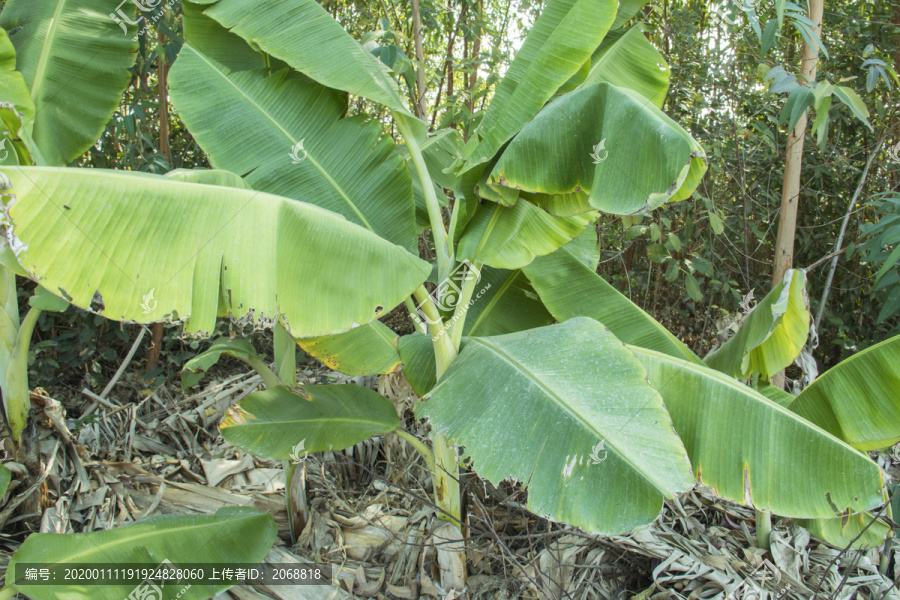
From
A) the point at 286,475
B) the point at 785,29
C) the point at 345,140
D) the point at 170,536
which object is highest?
the point at 785,29

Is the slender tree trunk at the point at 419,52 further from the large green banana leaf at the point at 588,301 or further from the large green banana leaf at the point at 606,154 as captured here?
the large green banana leaf at the point at 606,154

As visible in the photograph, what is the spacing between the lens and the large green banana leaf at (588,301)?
8.13 ft

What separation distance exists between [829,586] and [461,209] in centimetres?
209

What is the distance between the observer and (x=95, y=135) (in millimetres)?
2533

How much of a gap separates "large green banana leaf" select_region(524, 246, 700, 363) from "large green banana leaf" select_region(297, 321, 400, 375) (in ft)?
2.46

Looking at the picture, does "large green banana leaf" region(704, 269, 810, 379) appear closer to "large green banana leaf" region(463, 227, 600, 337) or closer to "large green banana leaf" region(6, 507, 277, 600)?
"large green banana leaf" region(463, 227, 600, 337)

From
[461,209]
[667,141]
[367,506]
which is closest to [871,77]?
[667,141]

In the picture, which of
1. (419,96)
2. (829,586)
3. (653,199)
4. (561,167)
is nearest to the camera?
(653,199)

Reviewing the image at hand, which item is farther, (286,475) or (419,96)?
(419,96)

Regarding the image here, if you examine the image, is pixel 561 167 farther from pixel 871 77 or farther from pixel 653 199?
pixel 871 77

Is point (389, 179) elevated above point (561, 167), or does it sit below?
below
